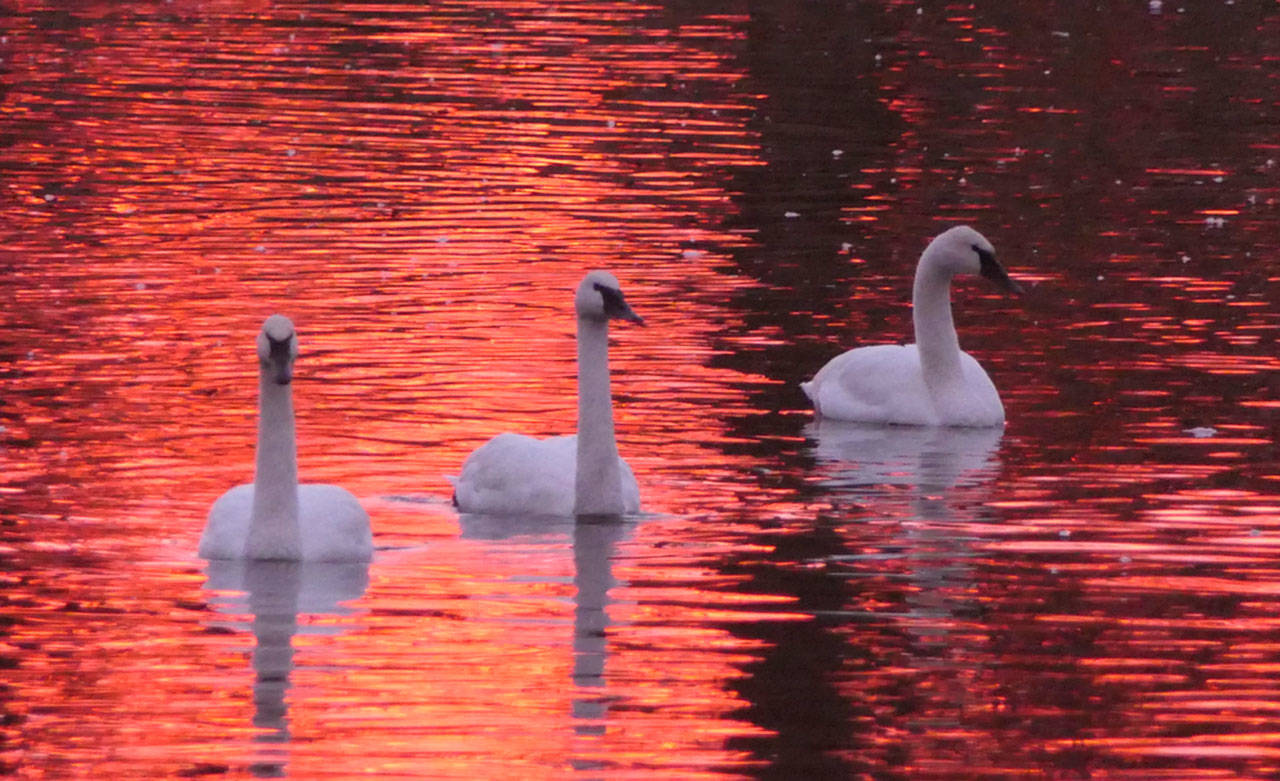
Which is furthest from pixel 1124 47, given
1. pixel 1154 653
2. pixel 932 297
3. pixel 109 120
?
pixel 1154 653

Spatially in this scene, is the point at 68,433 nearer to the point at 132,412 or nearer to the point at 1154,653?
the point at 132,412

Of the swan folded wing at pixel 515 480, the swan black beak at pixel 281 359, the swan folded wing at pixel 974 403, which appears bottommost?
the swan folded wing at pixel 515 480

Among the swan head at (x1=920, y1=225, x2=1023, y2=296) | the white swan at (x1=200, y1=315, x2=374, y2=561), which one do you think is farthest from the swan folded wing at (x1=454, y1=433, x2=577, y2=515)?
the swan head at (x1=920, y1=225, x2=1023, y2=296)

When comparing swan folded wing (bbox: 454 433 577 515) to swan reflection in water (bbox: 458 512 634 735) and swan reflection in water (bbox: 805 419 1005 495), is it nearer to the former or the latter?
swan reflection in water (bbox: 458 512 634 735)

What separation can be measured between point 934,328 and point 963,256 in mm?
718

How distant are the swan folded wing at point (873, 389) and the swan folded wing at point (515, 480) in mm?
2918

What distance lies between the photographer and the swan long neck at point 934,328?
50.7 feet

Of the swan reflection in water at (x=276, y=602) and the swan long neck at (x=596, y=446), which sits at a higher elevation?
the swan long neck at (x=596, y=446)

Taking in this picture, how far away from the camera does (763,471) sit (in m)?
13.7

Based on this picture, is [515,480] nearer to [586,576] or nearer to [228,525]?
[586,576]

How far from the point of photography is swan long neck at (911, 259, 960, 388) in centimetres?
1545

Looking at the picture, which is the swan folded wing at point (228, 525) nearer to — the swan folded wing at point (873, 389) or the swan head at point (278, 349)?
the swan head at point (278, 349)

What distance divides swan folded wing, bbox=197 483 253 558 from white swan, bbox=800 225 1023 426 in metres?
4.56

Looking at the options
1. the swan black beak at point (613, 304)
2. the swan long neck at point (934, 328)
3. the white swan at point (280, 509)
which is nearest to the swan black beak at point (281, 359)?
the white swan at point (280, 509)
